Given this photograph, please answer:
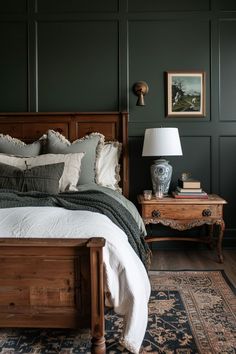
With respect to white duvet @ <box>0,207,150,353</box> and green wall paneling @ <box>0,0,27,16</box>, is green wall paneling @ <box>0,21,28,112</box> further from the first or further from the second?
white duvet @ <box>0,207,150,353</box>

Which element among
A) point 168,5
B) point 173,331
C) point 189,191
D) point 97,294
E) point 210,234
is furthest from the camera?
point 168,5

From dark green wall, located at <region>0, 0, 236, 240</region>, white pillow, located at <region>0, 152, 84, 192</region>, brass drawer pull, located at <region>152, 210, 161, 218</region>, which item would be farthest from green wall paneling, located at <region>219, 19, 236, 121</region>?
white pillow, located at <region>0, 152, 84, 192</region>

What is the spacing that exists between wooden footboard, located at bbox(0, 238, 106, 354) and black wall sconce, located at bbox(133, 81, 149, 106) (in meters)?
2.23

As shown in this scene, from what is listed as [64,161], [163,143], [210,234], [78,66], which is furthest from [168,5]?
[210,234]

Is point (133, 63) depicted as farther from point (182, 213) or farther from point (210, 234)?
point (210, 234)

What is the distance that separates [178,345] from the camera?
1.89 m

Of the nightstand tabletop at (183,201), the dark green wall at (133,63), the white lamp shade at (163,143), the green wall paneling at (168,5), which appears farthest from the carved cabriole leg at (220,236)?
the green wall paneling at (168,5)

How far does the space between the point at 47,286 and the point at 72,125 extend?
84.4 inches

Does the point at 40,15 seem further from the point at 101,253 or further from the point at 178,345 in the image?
the point at 178,345

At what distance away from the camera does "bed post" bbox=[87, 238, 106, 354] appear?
64.3 inches

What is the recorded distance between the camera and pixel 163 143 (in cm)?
328

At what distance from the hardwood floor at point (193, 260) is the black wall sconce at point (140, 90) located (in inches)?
63.2

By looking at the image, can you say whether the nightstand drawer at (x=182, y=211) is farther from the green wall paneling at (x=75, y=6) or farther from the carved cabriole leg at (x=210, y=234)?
the green wall paneling at (x=75, y=6)

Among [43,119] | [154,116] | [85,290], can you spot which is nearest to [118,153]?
[154,116]
